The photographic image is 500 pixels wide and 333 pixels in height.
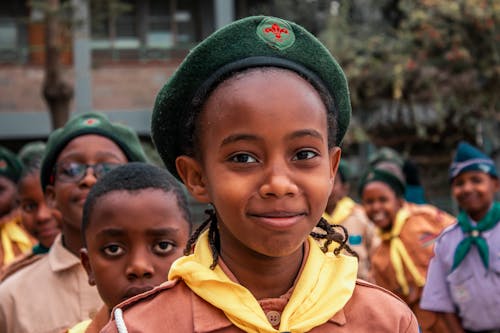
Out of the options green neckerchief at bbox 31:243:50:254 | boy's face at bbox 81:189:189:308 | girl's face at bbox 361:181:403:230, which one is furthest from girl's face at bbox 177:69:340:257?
girl's face at bbox 361:181:403:230

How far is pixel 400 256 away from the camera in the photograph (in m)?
6.56

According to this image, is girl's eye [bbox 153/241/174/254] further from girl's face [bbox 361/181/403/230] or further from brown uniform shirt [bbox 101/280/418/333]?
girl's face [bbox 361/181/403/230]

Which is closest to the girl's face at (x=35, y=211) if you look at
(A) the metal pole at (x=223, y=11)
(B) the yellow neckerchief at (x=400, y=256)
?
(B) the yellow neckerchief at (x=400, y=256)

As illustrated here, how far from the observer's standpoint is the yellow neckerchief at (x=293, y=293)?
1.94m

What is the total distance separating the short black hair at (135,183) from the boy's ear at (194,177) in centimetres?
74

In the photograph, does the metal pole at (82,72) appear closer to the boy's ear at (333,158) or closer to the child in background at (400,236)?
the child in background at (400,236)

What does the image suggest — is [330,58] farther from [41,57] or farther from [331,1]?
[41,57]

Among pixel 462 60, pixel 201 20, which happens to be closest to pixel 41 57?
pixel 201 20

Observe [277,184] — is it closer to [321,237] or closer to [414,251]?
[321,237]

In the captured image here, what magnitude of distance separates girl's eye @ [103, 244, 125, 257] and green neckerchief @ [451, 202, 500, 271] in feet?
11.6

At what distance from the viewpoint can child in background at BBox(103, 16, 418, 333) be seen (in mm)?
1908

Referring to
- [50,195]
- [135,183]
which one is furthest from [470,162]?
[135,183]

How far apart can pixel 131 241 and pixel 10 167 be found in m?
3.70

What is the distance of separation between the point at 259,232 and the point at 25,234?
14.5 ft
